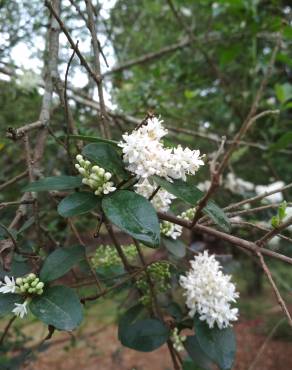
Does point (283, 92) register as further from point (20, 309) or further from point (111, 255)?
point (20, 309)

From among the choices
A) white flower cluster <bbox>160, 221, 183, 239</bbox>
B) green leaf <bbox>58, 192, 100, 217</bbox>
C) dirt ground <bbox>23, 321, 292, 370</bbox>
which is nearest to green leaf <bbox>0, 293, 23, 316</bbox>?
green leaf <bbox>58, 192, 100, 217</bbox>

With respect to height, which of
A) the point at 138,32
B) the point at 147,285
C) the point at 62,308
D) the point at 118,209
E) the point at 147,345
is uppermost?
the point at 138,32

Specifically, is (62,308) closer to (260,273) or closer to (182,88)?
(182,88)

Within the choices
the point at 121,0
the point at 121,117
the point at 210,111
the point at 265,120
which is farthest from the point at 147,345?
the point at 210,111

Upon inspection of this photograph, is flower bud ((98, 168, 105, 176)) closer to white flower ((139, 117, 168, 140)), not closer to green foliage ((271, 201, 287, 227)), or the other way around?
white flower ((139, 117, 168, 140))

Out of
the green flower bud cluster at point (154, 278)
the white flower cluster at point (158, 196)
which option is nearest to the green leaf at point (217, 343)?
the green flower bud cluster at point (154, 278)

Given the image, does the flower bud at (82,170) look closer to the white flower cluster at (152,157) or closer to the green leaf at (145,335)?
the white flower cluster at (152,157)

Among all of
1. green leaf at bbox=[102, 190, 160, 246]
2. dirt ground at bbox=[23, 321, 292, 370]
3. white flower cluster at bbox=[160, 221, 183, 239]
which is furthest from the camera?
dirt ground at bbox=[23, 321, 292, 370]

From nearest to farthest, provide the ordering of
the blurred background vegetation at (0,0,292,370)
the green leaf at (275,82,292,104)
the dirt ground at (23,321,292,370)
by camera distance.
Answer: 1. the blurred background vegetation at (0,0,292,370)
2. the green leaf at (275,82,292,104)
3. the dirt ground at (23,321,292,370)
